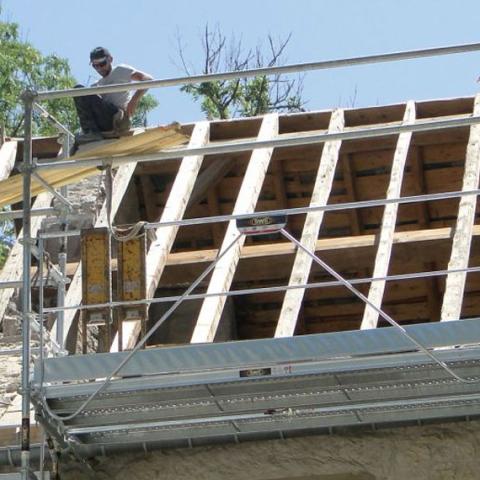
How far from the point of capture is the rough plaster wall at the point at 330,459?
7.60 m

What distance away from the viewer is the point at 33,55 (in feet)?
76.5

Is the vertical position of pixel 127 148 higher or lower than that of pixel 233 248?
higher

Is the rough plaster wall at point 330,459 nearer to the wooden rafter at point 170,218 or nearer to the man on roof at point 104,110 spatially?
the wooden rafter at point 170,218

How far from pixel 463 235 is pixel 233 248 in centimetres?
175

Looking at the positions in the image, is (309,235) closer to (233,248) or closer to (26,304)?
(233,248)

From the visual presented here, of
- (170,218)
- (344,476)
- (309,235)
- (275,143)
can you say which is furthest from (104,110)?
(344,476)

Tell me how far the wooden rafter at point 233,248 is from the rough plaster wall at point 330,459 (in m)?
1.76

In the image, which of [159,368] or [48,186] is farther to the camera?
[48,186]

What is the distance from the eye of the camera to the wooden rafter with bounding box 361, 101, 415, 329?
32.6 ft

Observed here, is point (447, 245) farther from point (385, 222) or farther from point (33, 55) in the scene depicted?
point (33, 55)

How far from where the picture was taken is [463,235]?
10727mm

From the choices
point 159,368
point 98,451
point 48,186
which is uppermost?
point 48,186

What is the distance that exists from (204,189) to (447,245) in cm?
281

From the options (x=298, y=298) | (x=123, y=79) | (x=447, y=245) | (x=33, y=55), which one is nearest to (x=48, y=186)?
(x=298, y=298)
